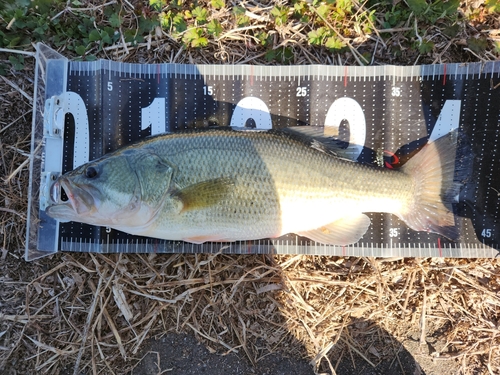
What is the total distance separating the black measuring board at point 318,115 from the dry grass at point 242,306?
0.15 meters

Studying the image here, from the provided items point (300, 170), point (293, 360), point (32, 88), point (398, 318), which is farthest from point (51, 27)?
point (398, 318)

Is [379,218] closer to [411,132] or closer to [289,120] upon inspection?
[411,132]

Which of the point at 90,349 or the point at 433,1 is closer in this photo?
the point at 90,349

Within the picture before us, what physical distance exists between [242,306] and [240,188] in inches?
44.4

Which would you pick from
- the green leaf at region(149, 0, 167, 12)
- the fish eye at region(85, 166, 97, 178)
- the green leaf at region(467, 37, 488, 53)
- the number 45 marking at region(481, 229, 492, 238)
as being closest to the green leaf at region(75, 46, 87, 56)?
the green leaf at region(149, 0, 167, 12)

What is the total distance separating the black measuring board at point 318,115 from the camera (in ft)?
10.4

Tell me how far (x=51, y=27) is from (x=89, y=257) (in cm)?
216

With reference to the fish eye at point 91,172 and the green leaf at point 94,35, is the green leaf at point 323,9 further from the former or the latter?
the fish eye at point 91,172

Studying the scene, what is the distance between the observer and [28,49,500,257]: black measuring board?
316cm

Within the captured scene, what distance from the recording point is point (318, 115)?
10.6 ft

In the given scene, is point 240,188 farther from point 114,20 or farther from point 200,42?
point 114,20

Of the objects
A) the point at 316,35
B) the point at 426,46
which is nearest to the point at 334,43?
the point at 316,35

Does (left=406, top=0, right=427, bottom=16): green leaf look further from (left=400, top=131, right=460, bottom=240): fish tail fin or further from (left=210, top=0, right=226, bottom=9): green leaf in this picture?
(left=210, top=0, right=226, bottom=9): green leaf

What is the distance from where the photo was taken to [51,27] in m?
3.38
